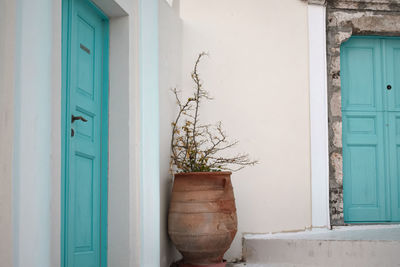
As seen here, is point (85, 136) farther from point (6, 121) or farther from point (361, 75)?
point (361, 75)

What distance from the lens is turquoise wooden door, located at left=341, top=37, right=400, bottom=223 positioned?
4.85 meters

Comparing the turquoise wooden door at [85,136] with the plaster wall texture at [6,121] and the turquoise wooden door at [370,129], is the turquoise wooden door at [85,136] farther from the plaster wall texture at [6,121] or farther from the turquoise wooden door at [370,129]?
the turquoise wooden door at [370,129]

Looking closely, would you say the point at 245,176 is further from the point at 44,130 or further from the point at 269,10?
the point at 44,130

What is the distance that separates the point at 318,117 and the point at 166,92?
1.47 meters

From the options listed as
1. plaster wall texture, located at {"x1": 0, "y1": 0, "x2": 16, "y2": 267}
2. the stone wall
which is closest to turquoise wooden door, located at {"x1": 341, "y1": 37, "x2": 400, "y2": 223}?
the stone wall

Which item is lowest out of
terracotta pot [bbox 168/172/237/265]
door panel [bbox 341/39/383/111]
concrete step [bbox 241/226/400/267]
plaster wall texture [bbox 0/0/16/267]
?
concrete step [bbox 241/226/400/267]

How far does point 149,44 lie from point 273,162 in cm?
164

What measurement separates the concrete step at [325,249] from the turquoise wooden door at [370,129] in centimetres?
38

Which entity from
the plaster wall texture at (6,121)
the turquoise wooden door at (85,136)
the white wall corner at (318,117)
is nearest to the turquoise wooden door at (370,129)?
the white wall corner at (318,117)

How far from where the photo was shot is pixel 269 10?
479 cm

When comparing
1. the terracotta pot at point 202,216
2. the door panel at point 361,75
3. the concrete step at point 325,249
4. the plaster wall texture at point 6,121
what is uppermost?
the door panel at point 361,75

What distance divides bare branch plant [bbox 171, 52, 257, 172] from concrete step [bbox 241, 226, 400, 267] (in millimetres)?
710

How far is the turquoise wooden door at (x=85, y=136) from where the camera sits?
291cm

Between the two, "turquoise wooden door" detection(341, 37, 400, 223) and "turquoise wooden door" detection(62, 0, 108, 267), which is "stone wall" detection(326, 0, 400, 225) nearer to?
"turquoise wooden door" detection(341, 37, 400, 223)
